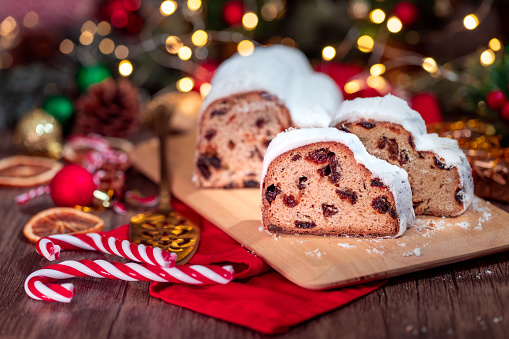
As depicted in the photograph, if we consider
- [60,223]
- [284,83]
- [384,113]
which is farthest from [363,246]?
[60,223]

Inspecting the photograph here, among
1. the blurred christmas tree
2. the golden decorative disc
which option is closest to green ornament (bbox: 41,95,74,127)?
the blurred christmas tree

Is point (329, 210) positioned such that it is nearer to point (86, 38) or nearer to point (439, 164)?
point (439, 164)

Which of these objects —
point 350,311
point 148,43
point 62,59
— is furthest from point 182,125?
point 350,311

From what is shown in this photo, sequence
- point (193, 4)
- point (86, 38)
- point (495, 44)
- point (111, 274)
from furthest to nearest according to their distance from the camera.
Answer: point (86, 38)
point (193, 4)
point (495, 44)
point (111, 274)

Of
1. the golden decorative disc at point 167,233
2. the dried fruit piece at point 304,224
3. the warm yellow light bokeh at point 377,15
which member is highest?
the warm yellow light bokeh at point 377,15

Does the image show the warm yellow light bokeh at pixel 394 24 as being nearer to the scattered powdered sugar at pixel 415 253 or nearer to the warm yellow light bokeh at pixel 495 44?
the warm yellow light bokeh at pixel 495 44

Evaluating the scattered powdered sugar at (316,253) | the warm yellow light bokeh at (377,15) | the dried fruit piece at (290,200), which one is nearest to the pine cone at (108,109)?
the warm yellow light bokeh at (377,15)

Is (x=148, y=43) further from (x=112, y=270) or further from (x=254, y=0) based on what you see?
(x=112, y=270)

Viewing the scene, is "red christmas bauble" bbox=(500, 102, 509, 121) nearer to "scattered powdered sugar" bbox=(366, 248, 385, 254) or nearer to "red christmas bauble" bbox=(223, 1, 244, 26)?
"scattered powdered sugar" bbox=(366, 248, 385, 254)
